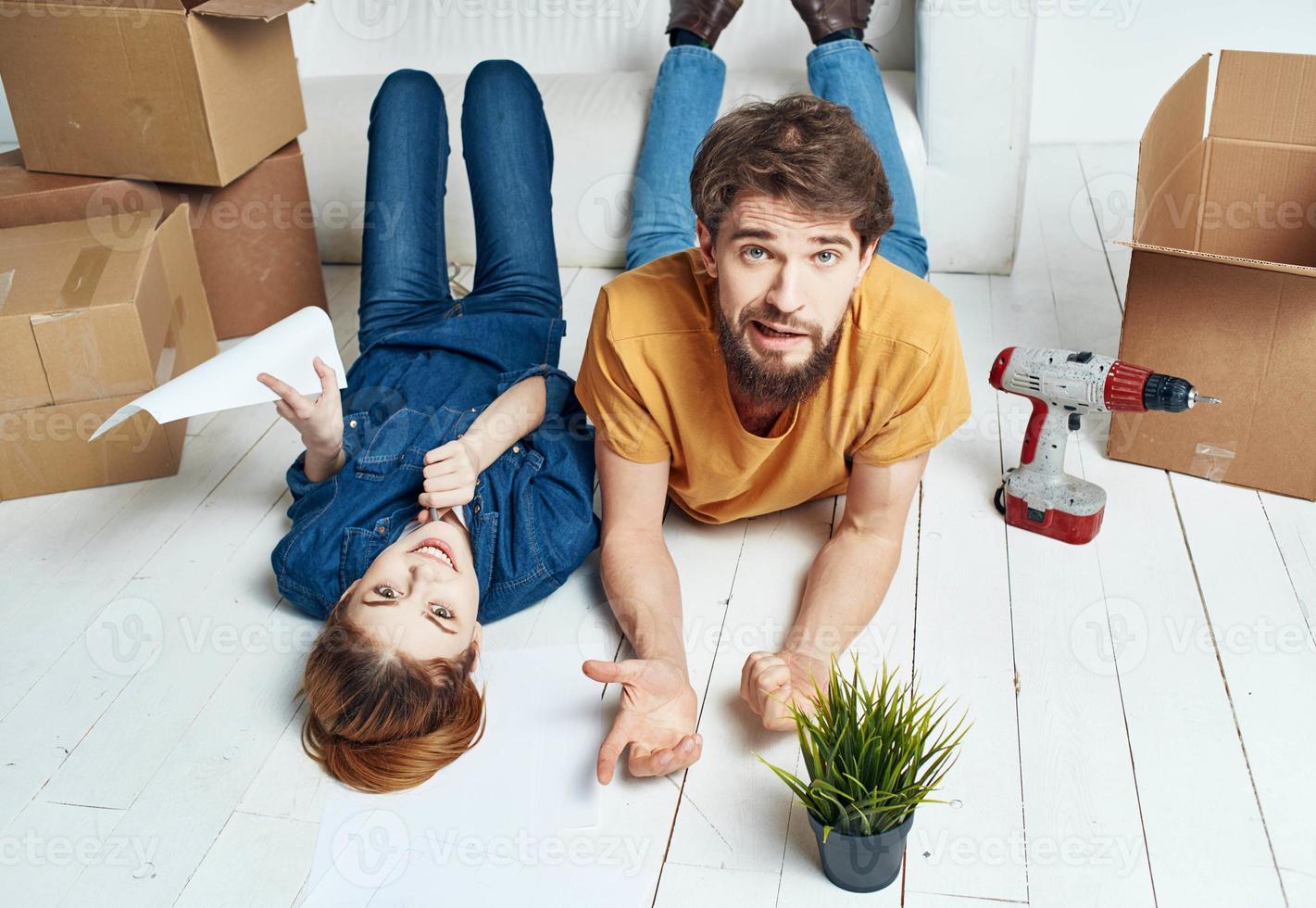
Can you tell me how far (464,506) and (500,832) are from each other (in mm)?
439

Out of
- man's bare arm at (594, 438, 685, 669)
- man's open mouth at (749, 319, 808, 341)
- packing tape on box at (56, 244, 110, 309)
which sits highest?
man's open mouth at (749, 319, 808, 341)

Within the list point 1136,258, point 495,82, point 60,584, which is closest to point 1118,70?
point 1136,258

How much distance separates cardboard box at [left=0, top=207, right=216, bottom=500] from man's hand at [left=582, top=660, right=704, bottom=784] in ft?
3.14

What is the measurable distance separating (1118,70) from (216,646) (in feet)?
→ 8.09

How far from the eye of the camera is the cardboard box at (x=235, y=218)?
79.5 inches

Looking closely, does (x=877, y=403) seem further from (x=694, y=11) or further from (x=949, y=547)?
(x=694, y=11)

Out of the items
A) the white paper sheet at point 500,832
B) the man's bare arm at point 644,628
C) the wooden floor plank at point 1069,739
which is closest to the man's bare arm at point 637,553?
the man's bare arm at point 644,628

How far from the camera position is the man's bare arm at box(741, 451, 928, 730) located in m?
1.40

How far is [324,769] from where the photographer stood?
4.44 ft

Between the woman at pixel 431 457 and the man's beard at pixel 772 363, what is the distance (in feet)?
1.12

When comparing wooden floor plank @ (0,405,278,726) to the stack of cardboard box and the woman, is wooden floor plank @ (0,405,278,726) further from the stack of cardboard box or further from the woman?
the woman

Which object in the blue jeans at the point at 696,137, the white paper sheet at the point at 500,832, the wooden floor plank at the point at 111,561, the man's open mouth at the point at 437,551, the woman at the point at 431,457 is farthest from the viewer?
the blue jeans at the point at 696,137

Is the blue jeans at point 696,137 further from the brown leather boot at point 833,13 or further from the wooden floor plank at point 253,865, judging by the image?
the wooden floor plank at point 253,865

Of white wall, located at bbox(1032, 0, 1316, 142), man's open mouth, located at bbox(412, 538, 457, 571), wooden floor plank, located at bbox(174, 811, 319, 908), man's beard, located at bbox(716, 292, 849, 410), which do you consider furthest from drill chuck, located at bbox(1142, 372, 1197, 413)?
white wall, located at bbox(1032, 0, 1316, 142)
